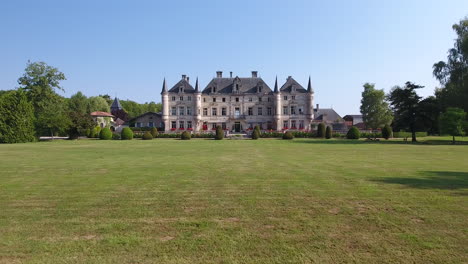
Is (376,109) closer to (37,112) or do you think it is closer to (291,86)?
(291,86)

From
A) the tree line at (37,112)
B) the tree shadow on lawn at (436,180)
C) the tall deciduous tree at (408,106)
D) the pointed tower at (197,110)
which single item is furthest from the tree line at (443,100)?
Result: the tree line at (37,112)

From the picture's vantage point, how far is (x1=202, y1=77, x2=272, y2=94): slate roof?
65438mm

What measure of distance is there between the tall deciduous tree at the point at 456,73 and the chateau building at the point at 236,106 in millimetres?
26163

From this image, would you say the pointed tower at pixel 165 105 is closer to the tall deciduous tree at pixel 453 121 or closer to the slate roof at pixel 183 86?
the slate roof at pixel 183 86

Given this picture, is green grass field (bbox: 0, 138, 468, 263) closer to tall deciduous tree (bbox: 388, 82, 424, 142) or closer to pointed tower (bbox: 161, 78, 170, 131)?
tall deciduous tree (bbox: 388, 82, 424, 142)

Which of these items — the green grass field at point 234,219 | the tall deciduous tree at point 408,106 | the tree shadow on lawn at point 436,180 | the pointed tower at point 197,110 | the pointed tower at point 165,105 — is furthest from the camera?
the pointed tower at point 165,105

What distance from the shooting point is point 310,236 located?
515cm

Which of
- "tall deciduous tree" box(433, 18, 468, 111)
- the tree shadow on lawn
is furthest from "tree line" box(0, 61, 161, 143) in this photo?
"tall deciduous tree" box(433, 18, 468, 111)

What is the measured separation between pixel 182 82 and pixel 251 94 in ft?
49.6

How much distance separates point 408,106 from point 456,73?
654 cm

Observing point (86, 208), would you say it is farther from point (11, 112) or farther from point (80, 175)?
point (11, 112)

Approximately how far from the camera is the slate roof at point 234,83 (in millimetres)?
65438

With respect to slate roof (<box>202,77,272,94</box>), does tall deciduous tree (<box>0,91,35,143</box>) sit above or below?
below

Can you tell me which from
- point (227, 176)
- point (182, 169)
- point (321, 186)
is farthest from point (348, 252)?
→ point (182, 169)
